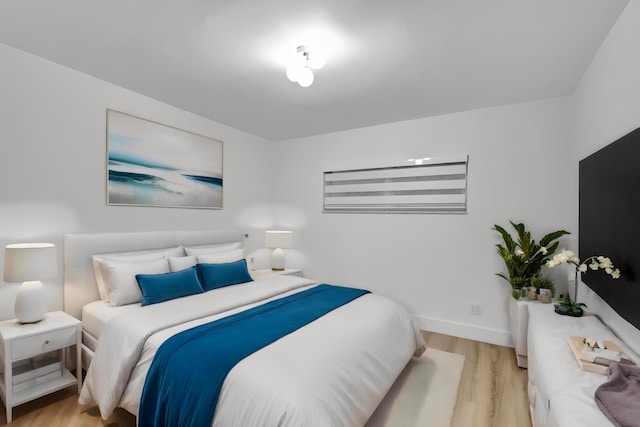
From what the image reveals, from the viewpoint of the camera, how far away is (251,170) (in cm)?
461

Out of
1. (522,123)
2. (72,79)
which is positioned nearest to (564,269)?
(522,123)

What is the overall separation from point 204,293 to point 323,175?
239 centimetres

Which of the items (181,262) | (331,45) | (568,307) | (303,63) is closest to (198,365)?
(181,262)

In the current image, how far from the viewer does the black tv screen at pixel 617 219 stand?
158 centimetres

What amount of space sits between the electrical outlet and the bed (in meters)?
1.00

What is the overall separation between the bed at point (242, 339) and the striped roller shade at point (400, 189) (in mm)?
1397

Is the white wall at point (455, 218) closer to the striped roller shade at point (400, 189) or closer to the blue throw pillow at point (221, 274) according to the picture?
the striped roller shade at point (400, 189)

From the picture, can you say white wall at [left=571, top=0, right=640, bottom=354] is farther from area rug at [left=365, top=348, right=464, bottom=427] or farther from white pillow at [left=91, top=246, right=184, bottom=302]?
white pillow at [left=91, top=246, right=184, bottom=302]

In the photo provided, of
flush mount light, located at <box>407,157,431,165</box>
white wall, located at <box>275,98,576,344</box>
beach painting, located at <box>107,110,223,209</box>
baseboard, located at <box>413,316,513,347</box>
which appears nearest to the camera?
beach painting, located at <box>107,110,223,209</box>

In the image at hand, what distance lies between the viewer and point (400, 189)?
12.9 feet

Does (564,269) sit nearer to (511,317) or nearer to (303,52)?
(511,317)

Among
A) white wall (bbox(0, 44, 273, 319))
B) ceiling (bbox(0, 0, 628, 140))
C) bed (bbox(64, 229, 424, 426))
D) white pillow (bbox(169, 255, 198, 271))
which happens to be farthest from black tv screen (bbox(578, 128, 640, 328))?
white wall (bbox(0, 44, 273, 319))

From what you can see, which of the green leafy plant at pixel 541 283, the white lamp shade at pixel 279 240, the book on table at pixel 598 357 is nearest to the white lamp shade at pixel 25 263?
the white lamp shade at pixel 279 240

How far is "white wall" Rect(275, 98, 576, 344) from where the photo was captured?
3170 mm
